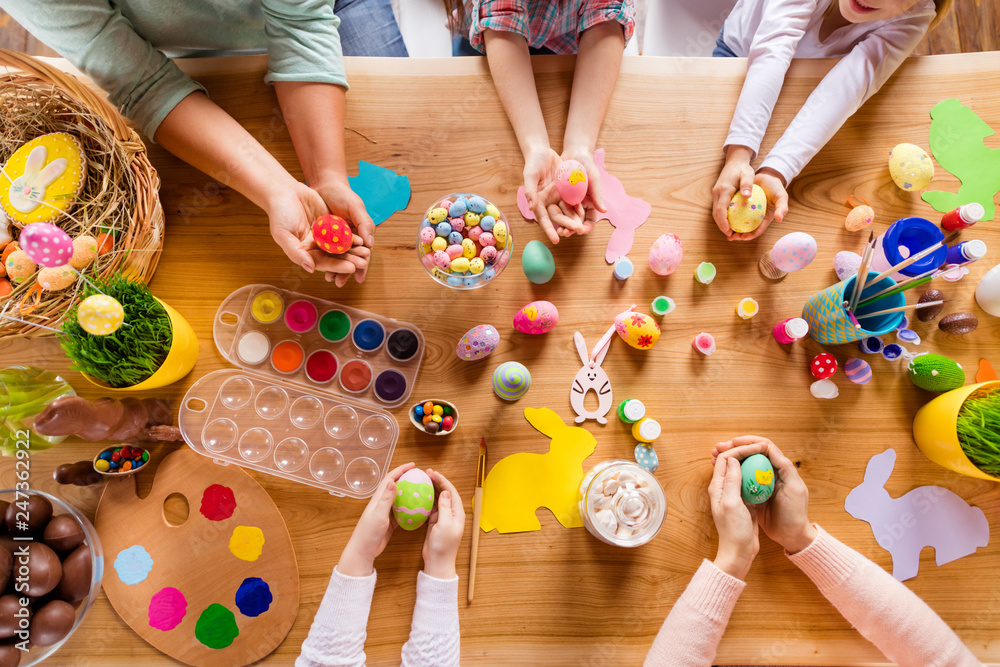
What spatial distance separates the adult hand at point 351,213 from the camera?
2.63ft

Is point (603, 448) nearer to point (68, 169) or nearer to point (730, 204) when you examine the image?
point (730, 204)

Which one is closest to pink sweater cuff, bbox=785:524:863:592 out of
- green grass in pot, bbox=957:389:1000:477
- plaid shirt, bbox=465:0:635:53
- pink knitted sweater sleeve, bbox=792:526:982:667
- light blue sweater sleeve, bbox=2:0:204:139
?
pink knitted sweater sleeve, bbox=792:526:982:667

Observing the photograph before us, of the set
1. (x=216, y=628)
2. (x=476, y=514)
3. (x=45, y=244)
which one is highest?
(x=45, y=244)

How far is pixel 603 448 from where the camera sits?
82 cm

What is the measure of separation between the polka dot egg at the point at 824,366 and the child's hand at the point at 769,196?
0.75 feet

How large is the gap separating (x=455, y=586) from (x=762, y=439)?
0.54 meters

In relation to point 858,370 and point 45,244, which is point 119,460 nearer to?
point 45,244

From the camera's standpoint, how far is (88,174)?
78cm

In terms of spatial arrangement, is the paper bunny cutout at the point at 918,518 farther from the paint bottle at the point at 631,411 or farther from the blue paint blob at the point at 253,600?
the blue paint blob at the point at 253,600

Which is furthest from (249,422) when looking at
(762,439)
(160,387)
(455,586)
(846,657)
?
(846,657)

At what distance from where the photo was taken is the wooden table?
780 mm

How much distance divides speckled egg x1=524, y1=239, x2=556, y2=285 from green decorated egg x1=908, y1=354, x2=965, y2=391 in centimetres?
62

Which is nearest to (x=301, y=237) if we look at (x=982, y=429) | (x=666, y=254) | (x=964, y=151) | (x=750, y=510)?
(x=666, y=254)

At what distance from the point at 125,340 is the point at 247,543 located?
36cm
